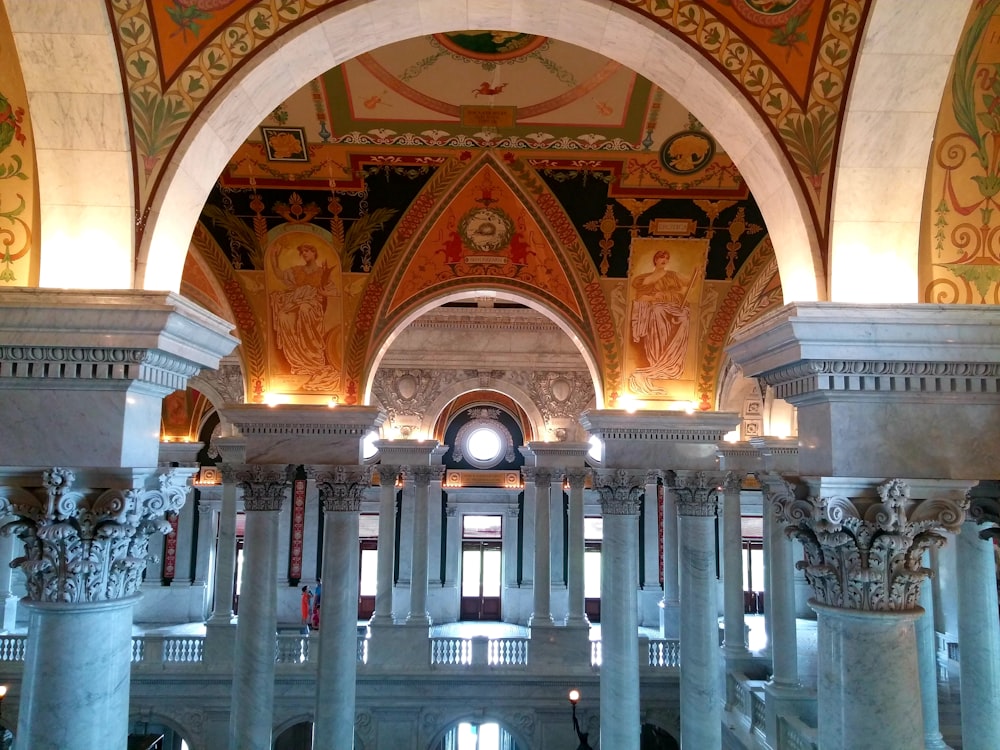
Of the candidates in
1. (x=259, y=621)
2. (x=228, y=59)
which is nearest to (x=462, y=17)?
(x=228, y=59)

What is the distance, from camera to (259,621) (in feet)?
28.6

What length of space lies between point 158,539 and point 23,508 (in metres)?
18.0

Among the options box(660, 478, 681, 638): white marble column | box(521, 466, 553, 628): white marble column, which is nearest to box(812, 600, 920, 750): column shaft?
box(521, 466, 553, 628): white marble column

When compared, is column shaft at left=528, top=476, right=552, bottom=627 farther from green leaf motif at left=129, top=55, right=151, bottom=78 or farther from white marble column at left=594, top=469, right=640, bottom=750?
green leaf motif at left=129, top=55, right=151, bottom=78

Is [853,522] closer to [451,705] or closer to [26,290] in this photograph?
[26,290]

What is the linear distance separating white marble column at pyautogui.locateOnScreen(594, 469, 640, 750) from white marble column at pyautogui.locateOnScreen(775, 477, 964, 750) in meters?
5.32

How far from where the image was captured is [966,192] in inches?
169

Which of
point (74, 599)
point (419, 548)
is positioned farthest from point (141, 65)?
point (419, 548)

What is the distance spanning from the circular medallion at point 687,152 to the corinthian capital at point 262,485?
5.65 meters

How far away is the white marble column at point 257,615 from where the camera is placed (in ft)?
27.7

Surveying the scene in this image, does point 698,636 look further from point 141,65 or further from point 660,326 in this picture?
point 141,65

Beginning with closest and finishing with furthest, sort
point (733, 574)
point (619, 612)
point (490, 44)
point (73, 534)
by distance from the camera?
point (73, 534), point (490, 44), point (619, 612), point (733, 574)

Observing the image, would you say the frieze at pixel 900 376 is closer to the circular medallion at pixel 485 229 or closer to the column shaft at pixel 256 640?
the circular medallion at pixel 485 229

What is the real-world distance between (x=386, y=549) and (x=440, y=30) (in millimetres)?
11999
